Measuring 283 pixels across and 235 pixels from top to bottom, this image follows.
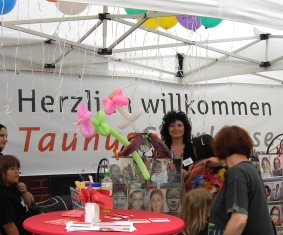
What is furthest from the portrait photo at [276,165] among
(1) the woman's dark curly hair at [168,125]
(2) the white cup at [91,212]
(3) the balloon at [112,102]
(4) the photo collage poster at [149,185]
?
(2) the white cup at [91,212]

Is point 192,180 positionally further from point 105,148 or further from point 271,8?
point 105,148

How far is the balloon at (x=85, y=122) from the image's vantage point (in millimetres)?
2525

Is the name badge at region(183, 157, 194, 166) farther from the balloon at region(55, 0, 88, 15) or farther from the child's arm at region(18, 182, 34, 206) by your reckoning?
the balloon at region(55, 0, 88, 15)

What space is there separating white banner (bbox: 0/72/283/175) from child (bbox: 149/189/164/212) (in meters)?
1.31

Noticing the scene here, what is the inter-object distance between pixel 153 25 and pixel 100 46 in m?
0.57

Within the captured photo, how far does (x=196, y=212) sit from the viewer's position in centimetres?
241

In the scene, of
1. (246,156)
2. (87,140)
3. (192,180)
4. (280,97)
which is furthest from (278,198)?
(280,97)

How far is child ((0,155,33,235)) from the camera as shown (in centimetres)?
263

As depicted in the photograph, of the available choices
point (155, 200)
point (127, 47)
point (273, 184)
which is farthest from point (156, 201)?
point (127, 47)

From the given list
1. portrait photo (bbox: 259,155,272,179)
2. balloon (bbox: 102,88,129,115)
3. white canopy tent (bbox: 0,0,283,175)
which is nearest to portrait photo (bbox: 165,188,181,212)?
balloon (bbox: 102,88,129,115)

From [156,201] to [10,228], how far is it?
0.83 metres

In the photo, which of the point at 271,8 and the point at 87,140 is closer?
the point at 271,8

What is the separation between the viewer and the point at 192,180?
3066mm

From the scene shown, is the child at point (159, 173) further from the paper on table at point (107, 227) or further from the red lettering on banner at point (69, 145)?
the red lettering on banner at point (69, 145)
